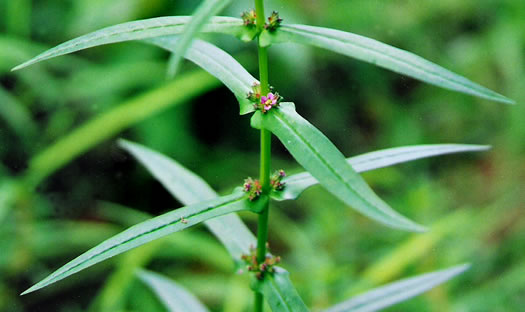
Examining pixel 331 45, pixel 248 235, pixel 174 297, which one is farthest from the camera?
pixel 174 297

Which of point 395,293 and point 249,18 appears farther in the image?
point 395,293

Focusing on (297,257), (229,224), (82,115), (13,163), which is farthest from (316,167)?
(82,115)

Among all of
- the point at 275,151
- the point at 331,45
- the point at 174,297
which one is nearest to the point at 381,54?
the point at 331,45

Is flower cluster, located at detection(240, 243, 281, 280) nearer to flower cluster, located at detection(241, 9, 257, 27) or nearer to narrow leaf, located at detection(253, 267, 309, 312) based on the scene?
narrow leaf, located at detection(253, 267, 309, 312)

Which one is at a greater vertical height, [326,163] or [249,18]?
[249,18]

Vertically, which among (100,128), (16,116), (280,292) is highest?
(16,116)

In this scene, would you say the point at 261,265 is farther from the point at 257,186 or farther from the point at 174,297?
the point at 174,297

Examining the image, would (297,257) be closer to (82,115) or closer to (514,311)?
(514,311)

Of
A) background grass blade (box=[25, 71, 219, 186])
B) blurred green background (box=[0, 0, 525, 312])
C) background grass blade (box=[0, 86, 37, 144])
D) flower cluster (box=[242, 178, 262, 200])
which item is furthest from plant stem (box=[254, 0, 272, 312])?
background grass blade (box=[0, 86, 37, 144])

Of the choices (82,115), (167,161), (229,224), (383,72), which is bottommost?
(229,224)
